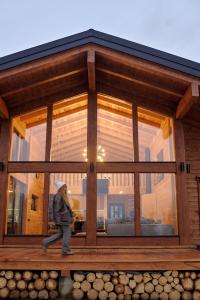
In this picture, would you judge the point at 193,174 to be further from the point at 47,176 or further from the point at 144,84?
the point at 47,176

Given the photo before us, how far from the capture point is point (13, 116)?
8.88 metres

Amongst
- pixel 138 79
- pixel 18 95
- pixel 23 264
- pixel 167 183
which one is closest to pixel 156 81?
pixel 138 79

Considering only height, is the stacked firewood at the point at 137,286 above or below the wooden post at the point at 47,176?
below

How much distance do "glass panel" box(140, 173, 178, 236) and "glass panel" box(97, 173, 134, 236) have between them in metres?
0.33

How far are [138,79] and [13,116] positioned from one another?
3.62 metres

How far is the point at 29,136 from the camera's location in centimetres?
893

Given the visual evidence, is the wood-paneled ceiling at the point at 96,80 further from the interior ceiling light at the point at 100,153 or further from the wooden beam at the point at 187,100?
the interior ceiling light at the point at 100,153

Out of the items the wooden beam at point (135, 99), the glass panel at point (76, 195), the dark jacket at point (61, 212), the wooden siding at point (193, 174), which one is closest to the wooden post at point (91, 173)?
the glass panel at point (76, 195)

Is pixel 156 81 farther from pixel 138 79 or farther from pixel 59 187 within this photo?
pixel 59 187

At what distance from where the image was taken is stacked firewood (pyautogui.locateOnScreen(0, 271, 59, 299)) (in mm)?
5504

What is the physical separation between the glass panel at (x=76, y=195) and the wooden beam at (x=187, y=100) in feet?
10.2

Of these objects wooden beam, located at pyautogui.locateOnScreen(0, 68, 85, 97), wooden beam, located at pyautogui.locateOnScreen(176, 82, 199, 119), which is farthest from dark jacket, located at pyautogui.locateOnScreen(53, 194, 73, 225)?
wooden beam, located at pyautogui.locateOnScreen(176, 82, 199, 119)

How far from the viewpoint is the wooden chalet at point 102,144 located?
770 centimetres

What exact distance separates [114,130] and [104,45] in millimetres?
2361
